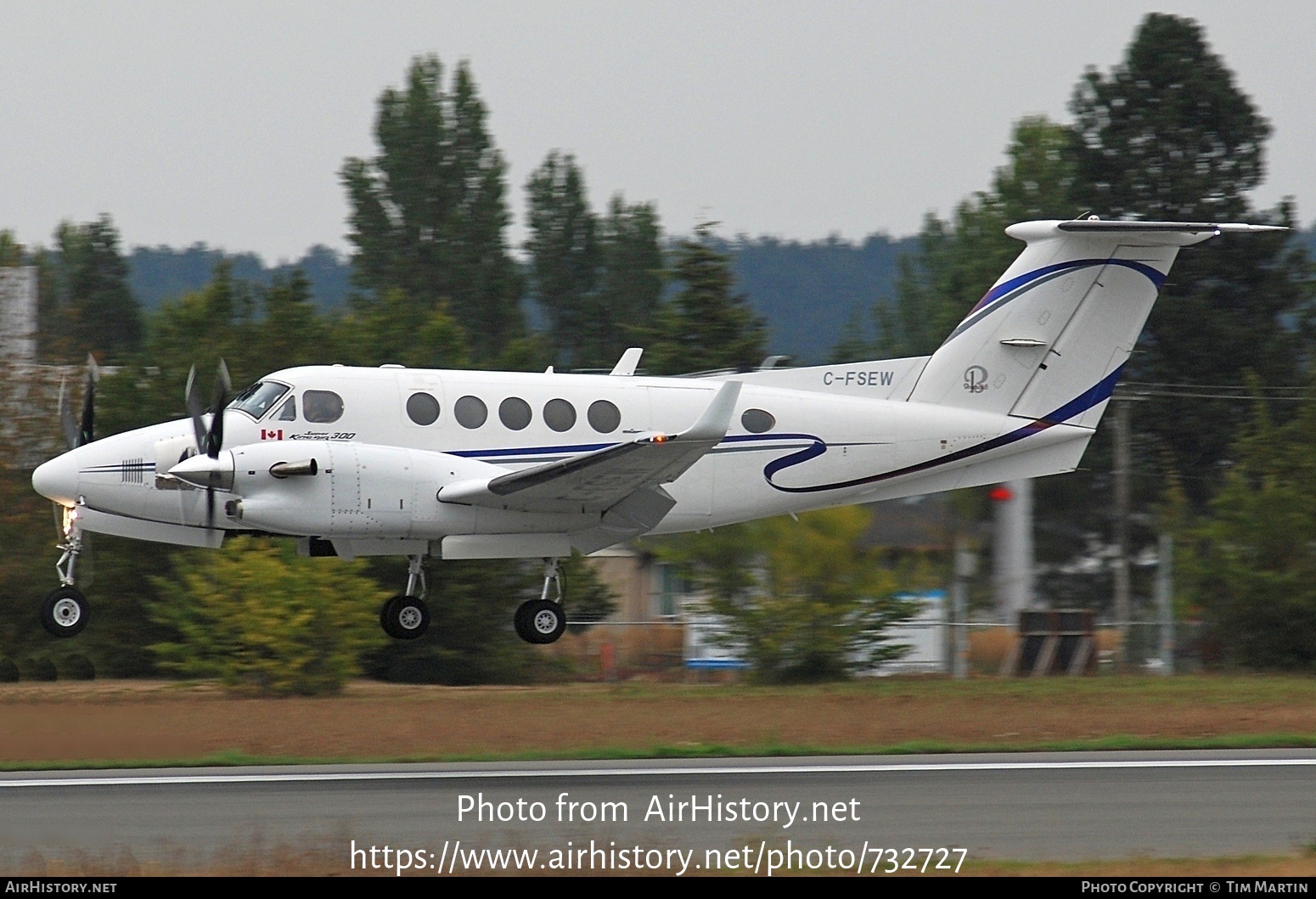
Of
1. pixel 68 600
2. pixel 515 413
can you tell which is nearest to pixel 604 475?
pixel 515 413

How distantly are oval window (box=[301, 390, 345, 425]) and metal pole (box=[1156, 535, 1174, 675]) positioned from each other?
1845cm

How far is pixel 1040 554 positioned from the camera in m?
31.3

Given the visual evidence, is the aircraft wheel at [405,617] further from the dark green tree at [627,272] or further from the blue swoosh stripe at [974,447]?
the dark green tree at [627,272]

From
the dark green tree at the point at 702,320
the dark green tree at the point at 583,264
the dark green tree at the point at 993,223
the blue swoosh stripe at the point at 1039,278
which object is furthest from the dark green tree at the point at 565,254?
the blue swoosh stripe at the point at 1039,278

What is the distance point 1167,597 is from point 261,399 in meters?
20.3

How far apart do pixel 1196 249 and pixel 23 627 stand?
33557 millimetres

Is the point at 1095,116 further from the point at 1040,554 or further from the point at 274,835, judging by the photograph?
the point at 274,835

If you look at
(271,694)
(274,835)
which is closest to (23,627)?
(271,694)

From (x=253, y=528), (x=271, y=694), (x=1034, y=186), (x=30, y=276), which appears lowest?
(x=271, y=694)

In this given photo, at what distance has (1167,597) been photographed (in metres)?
30.7

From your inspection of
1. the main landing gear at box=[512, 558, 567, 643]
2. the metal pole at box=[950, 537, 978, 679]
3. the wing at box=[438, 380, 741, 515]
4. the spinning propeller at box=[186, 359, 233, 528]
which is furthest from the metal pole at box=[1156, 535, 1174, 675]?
the spinning propeller at box=[186, 359, 233, 528]

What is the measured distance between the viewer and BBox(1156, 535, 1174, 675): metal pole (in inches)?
1161

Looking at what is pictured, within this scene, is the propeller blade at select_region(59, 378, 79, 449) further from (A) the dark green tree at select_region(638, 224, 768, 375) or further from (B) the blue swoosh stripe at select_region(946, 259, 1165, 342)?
(A) the dark green tree at select_region(638, 224, 768, 375)

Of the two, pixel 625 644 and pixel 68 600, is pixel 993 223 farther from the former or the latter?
pixel 68 600
